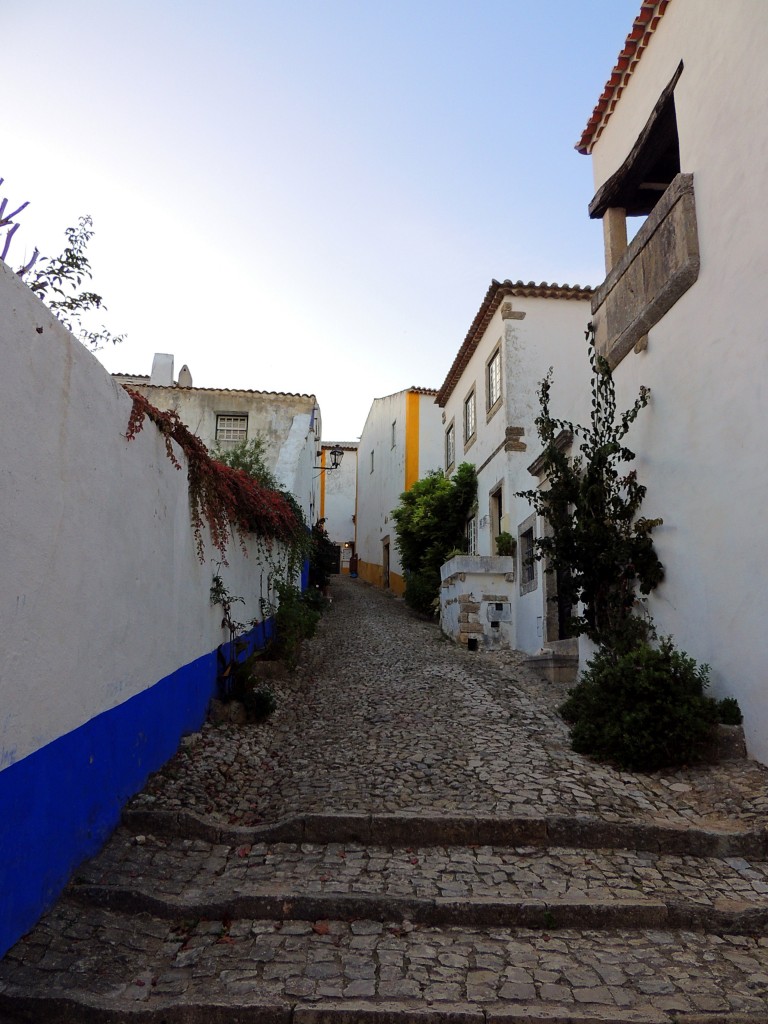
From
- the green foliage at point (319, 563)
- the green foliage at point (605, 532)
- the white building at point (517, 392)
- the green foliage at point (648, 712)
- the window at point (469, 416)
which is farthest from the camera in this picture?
the green foliage at point (319, 563)

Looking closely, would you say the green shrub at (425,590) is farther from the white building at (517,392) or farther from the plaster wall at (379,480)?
the plaster wall at (379,480)

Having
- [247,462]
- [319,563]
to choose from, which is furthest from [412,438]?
[247,462]

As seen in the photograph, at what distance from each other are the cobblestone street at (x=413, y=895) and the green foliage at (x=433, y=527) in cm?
1018

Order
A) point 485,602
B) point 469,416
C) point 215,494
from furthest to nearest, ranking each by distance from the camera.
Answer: point 469,416
point 485,602
point 215,494

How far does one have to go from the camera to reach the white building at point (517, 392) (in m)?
12.1

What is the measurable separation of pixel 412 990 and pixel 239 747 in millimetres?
3347

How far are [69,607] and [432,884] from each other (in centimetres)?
244

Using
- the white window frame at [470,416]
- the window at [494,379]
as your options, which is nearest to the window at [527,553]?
the window at [494,379]

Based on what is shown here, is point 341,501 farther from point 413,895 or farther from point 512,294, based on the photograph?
point 413,895

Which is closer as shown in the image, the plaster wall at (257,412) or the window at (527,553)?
the window at (527,553)

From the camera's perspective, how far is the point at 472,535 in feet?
51.3

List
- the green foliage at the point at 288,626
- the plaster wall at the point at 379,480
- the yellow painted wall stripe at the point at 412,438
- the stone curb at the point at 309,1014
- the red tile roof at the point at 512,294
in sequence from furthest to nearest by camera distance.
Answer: the plaster wall at the point at 379,480 < the yellow painted wall stripe at the point at 412,438 < the red tile roof at the point at 512,294 < the green foliage at the point at 288,626 < the stone curb at the point at 309,1014

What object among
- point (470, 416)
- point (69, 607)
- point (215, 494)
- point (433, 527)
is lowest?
point (69, 607)

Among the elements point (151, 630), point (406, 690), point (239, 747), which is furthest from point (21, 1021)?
point (406, 690)
